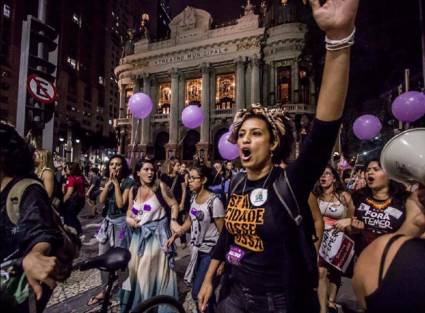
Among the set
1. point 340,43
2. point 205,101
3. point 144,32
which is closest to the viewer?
point 340,43

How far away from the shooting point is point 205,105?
32.5 m

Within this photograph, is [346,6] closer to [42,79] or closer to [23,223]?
[23,223]

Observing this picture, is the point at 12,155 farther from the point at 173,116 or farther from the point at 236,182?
the point at 173,116

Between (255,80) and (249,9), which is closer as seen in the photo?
(255,80)

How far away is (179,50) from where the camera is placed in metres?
34.1

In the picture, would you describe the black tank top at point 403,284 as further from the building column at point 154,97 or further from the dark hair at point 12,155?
the building column at point 154,97

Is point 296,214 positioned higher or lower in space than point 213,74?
lower

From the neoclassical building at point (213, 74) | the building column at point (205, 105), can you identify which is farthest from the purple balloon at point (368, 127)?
Result: the building column at point (205, 105)

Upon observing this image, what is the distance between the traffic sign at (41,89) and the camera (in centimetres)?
645

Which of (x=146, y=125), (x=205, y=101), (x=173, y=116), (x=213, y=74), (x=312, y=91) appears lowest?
(x=146, y=125)

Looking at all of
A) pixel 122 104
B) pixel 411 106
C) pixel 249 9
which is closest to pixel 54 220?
pixel 411 106

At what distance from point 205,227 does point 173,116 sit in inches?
1209

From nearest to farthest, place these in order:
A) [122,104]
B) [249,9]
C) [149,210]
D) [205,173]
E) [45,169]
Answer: [149,210]
[205,173]
[45,169]
[249,9]
[122,104]

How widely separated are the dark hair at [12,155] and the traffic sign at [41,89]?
19.0 feet
